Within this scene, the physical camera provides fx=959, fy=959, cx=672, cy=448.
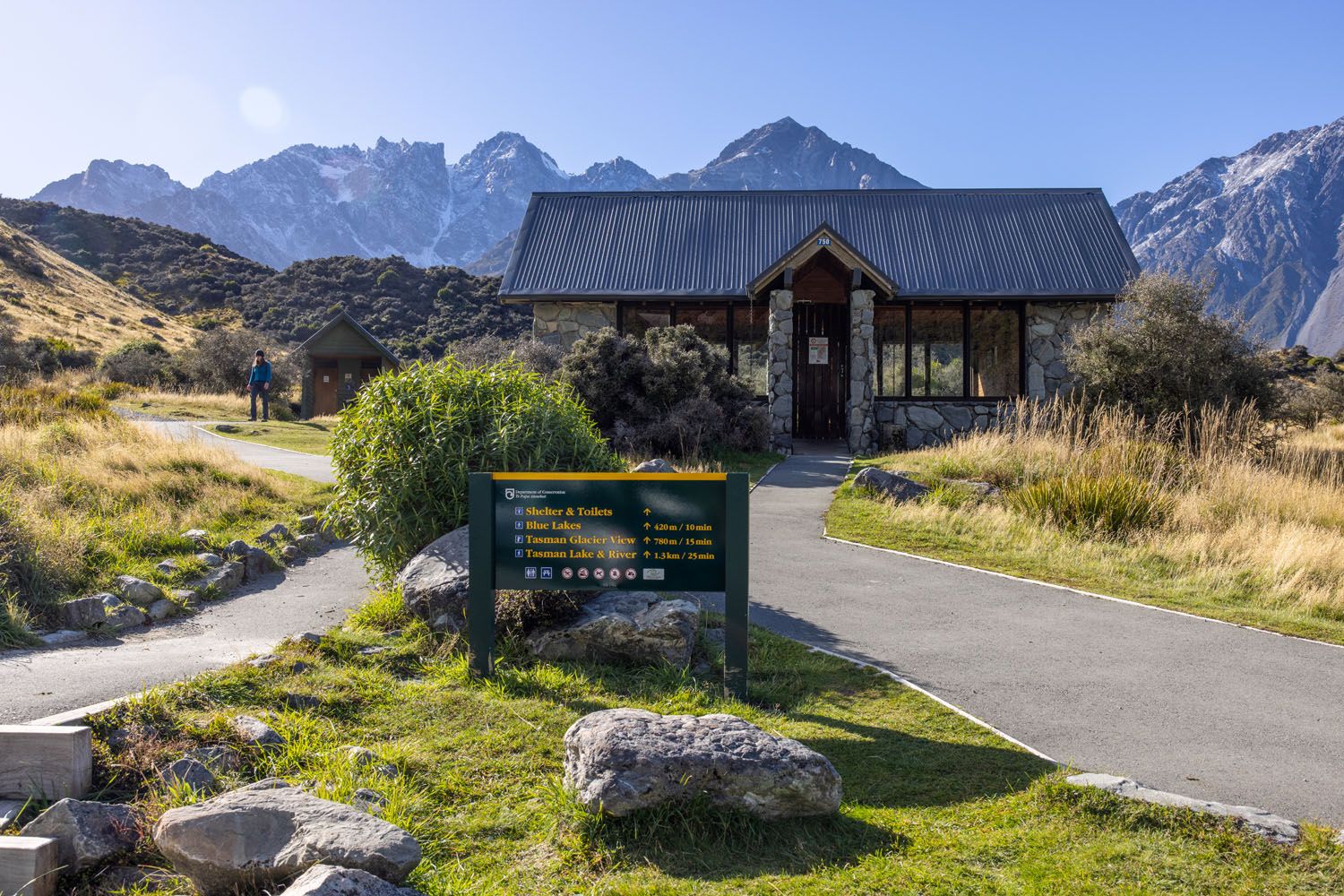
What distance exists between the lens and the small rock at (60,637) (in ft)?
21.9

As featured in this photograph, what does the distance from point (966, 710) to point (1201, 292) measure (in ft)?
49.2

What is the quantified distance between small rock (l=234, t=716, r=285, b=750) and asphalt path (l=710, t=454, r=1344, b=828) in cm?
376

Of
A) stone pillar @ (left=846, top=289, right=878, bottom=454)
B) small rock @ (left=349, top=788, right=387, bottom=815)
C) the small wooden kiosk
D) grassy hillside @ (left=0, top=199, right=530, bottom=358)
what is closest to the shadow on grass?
small rock @ (left=349, top=788, right=387, bottom=815)

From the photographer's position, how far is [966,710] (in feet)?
18.3

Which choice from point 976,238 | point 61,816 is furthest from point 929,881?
point 976,238

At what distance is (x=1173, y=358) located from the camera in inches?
651

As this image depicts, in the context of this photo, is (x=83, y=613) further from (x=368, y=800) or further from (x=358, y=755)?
(x=368, y=800)

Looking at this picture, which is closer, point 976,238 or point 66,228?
point 976,238

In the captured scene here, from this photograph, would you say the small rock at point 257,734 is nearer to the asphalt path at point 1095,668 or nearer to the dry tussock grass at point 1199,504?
the asphalt path at point 1095,668

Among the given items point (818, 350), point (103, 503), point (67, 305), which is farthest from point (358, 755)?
point (67, 305)

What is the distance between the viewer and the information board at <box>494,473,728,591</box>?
5734 millimetres

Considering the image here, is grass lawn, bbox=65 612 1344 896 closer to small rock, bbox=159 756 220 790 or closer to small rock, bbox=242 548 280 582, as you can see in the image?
small rock, bbox=159 756 220 790

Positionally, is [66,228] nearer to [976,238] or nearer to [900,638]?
[976,238]

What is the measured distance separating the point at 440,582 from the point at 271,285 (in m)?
61.8
